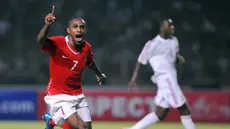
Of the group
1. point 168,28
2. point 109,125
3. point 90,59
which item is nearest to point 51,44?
point 90,59

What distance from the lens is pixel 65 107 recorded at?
26.5ft

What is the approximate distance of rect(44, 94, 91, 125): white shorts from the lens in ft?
26.5

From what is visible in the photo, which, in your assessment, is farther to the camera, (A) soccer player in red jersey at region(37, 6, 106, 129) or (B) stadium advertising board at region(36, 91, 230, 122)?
(B) stadium advertising board at region(36, 91, 230, 122)

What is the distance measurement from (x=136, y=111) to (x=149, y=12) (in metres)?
3.07

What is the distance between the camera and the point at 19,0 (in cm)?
1758

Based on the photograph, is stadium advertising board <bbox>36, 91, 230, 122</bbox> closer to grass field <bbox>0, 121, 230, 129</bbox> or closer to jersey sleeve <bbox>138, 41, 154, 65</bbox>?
grass field <bbox>0, 121, 230, 129</bbox>

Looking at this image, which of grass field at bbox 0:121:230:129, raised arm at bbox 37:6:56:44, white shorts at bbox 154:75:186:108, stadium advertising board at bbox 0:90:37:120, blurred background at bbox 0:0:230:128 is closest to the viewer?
raised arm at bbox 37:6:56:44

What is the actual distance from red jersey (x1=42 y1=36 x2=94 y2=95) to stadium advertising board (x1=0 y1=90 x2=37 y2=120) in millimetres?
8185

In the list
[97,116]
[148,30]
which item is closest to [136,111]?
[97,116]

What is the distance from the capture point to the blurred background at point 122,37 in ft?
54.3

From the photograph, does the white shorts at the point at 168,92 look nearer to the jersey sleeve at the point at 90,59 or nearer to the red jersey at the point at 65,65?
the jersey sleeve at the point at 90,59

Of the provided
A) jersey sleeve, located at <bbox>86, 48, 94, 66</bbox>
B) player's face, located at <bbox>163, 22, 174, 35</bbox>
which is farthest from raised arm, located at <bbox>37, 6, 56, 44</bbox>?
player's face, located at <bbox>163, 22, 174, 35</bbox>

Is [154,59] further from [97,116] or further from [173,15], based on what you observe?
[173,15]

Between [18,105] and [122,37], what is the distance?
353 cm
